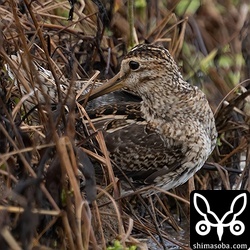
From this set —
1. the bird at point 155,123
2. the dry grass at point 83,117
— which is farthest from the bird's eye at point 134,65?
the dry grass at point 83,117

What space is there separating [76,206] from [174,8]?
2.78m

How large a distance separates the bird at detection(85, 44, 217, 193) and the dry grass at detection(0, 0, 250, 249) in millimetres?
180

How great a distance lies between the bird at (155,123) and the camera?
188 inches

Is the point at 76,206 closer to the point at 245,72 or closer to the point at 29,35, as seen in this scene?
the point at 29,35

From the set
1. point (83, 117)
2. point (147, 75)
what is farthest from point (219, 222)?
point (147, 75)

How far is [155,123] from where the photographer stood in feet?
16.1

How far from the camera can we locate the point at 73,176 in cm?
346

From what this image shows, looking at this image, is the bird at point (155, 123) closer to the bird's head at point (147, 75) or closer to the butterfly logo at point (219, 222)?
the bird's head at point (147, 75)

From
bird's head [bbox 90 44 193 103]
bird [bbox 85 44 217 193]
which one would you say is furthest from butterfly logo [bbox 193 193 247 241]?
bird's head [bbox 90 44 193 103]

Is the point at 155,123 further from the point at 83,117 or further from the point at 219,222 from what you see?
the point at 219,222

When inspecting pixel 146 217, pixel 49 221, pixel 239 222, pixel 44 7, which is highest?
pixel 44 7

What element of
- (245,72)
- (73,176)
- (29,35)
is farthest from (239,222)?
(245,72)

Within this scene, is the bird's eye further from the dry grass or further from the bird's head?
the dry grass

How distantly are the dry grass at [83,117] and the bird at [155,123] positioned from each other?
18 cm
